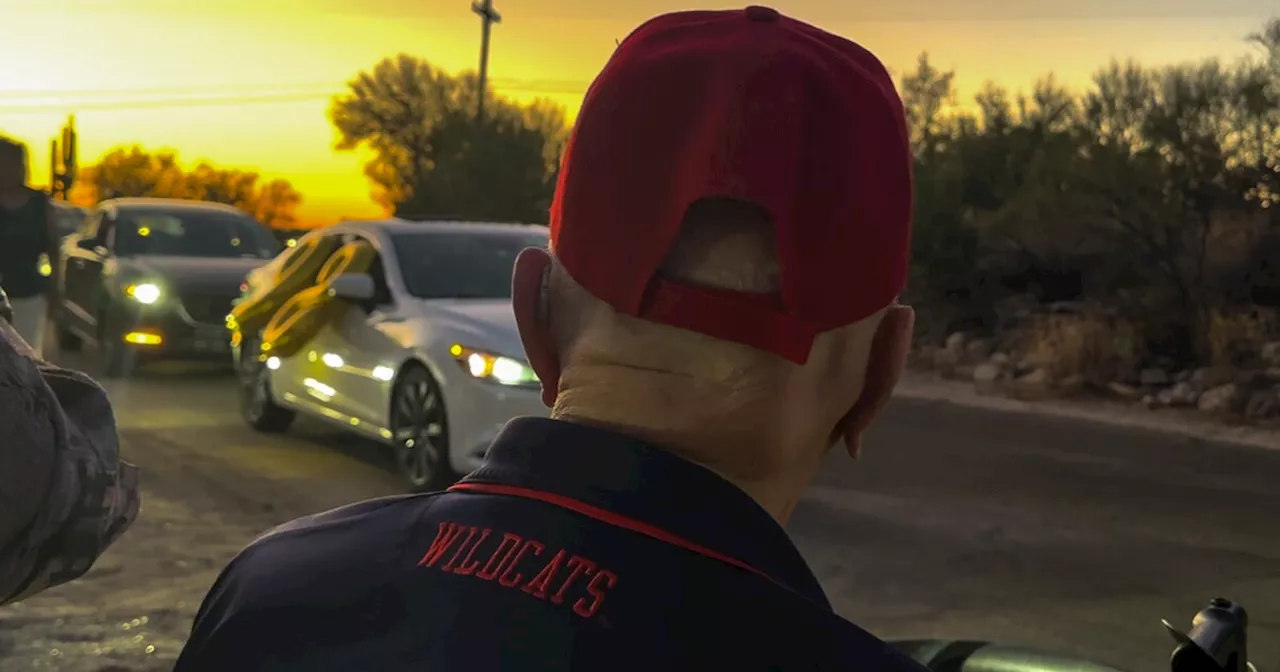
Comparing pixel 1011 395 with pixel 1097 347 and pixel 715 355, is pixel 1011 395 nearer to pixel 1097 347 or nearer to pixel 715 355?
pixel 1097 347

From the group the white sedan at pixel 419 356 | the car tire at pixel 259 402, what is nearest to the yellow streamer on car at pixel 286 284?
the white sedan at pixel 419 356

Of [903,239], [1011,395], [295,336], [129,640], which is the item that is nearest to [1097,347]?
[1011,395]

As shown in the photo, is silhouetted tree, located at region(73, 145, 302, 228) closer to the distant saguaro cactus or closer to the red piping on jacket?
the distant saguaro cactus

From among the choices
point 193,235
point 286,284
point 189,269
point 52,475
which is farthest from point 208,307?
point 52,475

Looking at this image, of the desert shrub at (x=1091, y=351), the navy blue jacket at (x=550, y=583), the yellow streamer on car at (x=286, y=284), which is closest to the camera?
the navy blue jacket at (x=550, y=583)

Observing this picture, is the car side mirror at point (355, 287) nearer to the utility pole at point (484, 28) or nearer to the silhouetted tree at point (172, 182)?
the utility pole at point (484, 28)

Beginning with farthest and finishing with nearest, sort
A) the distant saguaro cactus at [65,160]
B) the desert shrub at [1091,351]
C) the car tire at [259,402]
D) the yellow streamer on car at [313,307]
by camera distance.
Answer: the distant saguaro cactus at [65,160], the desert shrub at [1091,351], the car tire at [259,402], the yellow streamer on car at [313,307]

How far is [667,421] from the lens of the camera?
1164 millimetres

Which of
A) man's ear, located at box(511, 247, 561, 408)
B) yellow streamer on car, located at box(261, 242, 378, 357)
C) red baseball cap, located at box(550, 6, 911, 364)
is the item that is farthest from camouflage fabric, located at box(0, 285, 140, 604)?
yellow streamer on car, located at box(261, 242, 378, 357)

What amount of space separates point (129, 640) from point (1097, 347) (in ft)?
44.0

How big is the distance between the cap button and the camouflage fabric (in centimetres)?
94

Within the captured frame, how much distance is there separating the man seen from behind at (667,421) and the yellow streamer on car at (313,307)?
7664 millimetres

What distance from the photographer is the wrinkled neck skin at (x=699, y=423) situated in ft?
3.80

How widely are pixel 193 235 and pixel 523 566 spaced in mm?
13550
